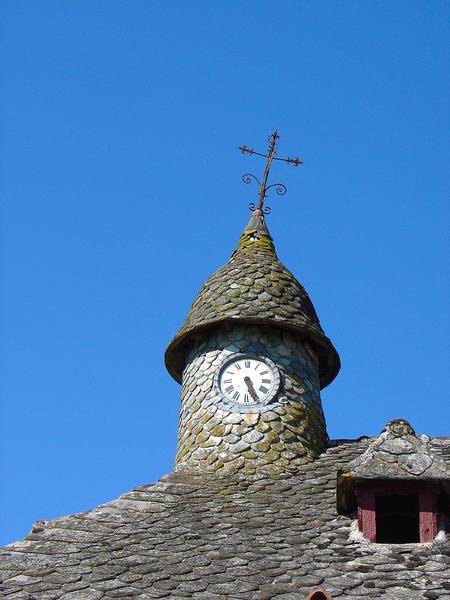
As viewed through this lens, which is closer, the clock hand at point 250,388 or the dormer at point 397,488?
the dormer at point 397,488

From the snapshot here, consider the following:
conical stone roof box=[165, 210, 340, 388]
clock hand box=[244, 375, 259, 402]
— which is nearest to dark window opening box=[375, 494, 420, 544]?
clock hand box=[244, 375, 259, 402]

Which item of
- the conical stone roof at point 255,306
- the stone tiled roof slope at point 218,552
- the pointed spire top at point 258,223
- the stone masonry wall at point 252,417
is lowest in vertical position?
the stone tiled roof slope at point 218,552

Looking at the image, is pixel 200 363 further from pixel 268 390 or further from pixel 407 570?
pixel 407 570

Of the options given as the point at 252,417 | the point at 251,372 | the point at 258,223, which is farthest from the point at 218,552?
the point at 258,223

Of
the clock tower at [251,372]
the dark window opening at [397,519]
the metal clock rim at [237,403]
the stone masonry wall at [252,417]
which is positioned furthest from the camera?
the metal clock rim at [237,403]

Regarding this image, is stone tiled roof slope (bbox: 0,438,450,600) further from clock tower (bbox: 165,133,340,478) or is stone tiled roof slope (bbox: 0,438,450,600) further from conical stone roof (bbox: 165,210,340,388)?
conical stone roof (bbox: 165,210,340,388)

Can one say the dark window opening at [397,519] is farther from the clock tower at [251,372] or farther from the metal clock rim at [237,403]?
the metal clock rim at [237,403]

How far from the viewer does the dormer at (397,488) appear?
16031 millimetres

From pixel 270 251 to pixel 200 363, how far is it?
8.26 ft

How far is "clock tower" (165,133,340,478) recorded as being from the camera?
1962 centimetres

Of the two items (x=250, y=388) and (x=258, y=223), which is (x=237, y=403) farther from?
(x=258, y=223)

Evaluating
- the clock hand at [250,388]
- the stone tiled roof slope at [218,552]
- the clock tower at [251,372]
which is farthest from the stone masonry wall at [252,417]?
the stone tiled roof slope at [218,552]

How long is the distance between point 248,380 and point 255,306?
42.9 inches

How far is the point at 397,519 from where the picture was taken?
16.9 m
